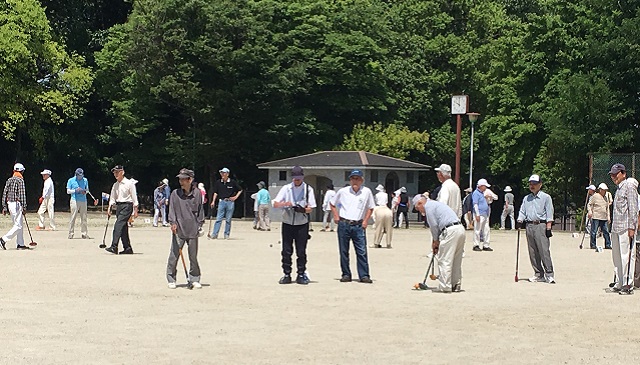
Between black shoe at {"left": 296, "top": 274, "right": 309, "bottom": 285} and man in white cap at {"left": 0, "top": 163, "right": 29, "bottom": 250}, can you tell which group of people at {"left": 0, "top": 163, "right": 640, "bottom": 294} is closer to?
black shoe at {"left": 296, "top": 274, "right": 309, "bottom": 285}

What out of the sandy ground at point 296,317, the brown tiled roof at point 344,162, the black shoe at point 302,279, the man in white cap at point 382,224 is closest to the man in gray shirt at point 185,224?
the sandy ground at point 296,317

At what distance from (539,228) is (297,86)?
1625 inches

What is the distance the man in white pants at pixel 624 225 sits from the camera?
17.9m

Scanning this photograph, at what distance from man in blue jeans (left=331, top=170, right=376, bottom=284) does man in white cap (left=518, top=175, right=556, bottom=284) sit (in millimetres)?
3104

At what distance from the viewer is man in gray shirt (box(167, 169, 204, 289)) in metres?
17.5

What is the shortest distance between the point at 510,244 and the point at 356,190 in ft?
56.9

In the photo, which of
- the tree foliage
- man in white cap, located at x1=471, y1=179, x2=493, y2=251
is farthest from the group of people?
the tree foliage

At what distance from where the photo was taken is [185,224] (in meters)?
17.7

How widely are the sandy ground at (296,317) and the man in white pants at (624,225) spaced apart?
18.8 inches

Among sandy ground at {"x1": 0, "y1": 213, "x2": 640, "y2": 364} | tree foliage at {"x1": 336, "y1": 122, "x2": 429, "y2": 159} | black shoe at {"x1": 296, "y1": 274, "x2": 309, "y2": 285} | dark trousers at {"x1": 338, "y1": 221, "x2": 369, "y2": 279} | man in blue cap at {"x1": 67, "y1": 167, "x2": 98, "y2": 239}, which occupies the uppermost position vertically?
tree foliage at {"x1": 336, "y1": 122, "x2": 429, "y2": 159}

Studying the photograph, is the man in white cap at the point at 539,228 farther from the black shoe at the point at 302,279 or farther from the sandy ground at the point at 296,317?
the black shoe at the point at 302,279

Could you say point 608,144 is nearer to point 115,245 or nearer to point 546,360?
point 115,245

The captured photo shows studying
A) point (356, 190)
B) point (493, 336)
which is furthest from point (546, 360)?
point (356, 190)

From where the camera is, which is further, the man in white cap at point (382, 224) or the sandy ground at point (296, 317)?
the man in white cap at point (382, 224)
